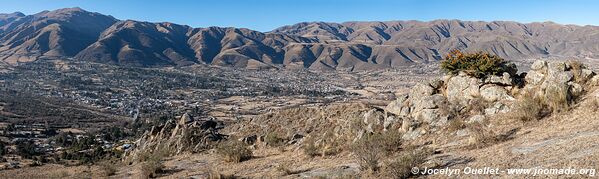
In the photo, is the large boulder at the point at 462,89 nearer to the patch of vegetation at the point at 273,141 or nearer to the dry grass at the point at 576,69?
the dry grass at the point at 576,69

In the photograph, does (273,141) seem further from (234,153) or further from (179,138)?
(179,138)

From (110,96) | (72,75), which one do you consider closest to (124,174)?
(110,96)

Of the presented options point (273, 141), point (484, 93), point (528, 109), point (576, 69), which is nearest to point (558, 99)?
point (528, 109)

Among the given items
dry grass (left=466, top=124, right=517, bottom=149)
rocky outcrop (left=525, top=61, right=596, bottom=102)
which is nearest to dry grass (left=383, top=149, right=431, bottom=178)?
dry grass (left=466, top=124, right=517, bottom=149)

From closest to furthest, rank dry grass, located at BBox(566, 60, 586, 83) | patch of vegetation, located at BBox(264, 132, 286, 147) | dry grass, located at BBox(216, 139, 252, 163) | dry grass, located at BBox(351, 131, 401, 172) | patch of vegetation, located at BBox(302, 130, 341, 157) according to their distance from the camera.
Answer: dry grass, located at BBox(351, 131, 401, 172), dry grass, located at BBox(566, 60, 586, 83), patch of vegetation, located at BBox(302, 130, 341, 157), dry grass, located at BBox(216, 139, 252, 163), patch of vegetation, located at BBox(264, 132, 286, 147)

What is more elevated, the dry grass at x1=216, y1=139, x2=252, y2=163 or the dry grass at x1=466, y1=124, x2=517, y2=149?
the dry grass at x1=466, y1=124, x2=517, y2=149

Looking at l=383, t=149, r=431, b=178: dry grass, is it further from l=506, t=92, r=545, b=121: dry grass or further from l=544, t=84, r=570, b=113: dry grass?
l=544, t=84, r=570, b=113: dry grass

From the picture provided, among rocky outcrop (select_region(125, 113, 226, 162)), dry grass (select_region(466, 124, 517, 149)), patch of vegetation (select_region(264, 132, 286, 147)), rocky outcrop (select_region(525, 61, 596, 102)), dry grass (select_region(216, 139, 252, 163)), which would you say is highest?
rocky outcrop (select_region(525, 61, 596, 102))

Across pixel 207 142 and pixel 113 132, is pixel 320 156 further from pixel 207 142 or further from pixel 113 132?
pixel 113 132

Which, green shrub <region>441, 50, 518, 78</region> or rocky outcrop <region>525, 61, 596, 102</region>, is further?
green shrub <region>441, 50, 518, 78</region>
